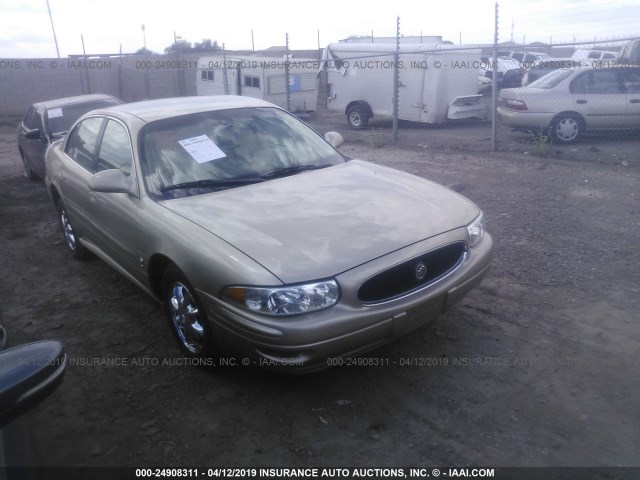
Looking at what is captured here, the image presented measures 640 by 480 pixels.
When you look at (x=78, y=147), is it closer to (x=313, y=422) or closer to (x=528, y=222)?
(x=313, y=422)

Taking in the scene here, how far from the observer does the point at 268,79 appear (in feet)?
54.2

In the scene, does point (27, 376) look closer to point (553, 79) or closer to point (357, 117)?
point (553, 79)

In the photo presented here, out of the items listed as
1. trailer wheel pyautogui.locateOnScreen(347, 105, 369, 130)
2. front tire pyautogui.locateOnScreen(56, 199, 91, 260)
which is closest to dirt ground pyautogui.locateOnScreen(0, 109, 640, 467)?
front tire pyautogui.locateOnScreen(56, 199, 91, 260)

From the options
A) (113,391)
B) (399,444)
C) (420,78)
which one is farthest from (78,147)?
(420,78)

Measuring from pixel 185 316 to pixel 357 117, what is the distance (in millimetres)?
12446

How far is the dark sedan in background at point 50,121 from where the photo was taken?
847 cm

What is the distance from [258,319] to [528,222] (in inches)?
169

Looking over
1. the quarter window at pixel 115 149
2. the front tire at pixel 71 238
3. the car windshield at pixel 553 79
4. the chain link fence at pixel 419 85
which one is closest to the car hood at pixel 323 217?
the quarter window at pixel 115 149

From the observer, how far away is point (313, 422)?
3.13 m

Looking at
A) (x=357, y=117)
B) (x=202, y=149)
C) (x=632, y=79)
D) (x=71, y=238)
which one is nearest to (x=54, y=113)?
(x=71, y=238)

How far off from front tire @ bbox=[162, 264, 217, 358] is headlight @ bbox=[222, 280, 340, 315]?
1.61 ft

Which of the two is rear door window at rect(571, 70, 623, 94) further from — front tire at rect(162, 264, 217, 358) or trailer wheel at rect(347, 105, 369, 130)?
front tire at rect(162, 264, 217, 358)

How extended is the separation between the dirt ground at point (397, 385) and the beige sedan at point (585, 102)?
18.2ft

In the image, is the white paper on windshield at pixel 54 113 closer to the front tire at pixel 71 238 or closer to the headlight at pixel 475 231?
the front tire at pixel 71 238
